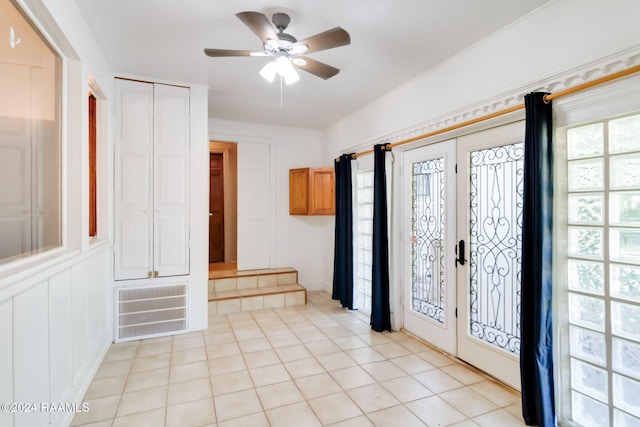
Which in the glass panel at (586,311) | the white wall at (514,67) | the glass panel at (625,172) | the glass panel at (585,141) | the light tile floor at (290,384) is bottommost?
the light tile floor at (290,384)

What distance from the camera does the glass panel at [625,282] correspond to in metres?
1.76

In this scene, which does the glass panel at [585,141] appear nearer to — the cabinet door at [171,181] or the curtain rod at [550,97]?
the curtain rod at [550,97]

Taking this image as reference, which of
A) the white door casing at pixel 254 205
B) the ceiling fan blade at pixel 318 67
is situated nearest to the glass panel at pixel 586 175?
the ceiling fan blade at pixel 318 67

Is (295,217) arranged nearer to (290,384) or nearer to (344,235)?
(344,235)

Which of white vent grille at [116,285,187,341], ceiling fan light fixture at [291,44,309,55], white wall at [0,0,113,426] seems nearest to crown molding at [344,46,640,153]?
ceiling fan light fixture at [291,44,309,55]

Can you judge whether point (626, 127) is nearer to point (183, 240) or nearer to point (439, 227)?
point (439, 227)

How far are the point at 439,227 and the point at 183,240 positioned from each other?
2782 mm

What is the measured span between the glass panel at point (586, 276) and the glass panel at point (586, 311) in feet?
0.18

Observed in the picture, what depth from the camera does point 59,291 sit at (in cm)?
195

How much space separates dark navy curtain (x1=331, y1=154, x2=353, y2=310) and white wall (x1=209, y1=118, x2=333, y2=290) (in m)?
0.69

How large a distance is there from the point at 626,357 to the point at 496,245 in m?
1.02

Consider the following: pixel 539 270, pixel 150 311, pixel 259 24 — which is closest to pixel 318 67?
pixel 259 24

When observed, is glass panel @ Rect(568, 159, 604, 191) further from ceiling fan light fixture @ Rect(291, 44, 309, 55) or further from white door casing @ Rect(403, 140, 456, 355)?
ceiling fan light fixture @ Rect(291, 44, 309, 55)

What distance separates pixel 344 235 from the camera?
4.61 metres
